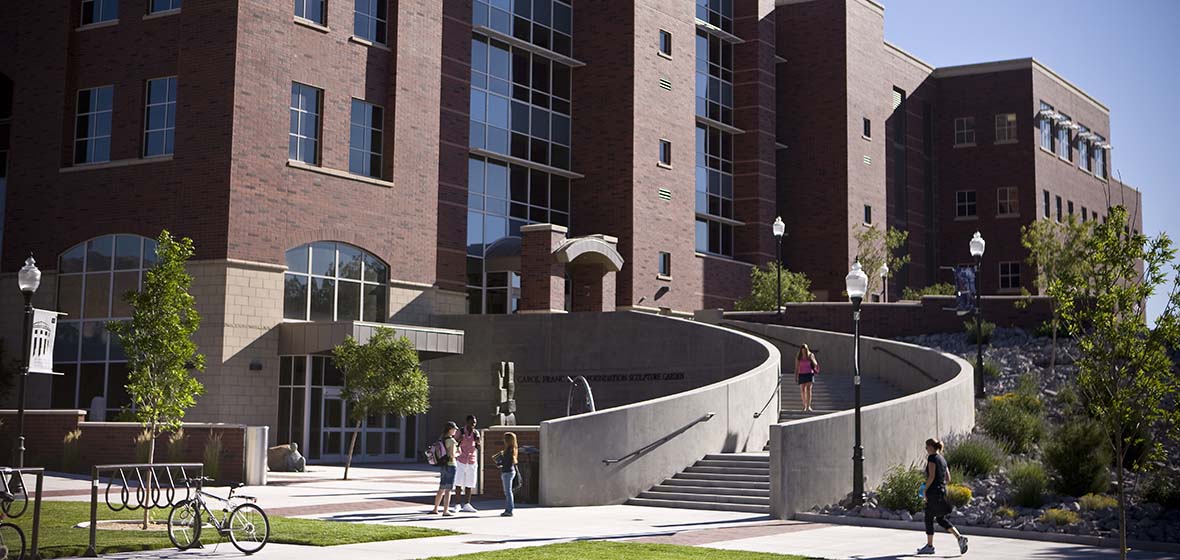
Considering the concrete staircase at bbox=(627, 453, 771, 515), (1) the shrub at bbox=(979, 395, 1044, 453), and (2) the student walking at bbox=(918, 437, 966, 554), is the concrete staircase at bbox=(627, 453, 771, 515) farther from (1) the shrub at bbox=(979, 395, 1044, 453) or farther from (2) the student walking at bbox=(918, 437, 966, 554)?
(1) the shrub at bbox=(979, 395, 1044, 453)

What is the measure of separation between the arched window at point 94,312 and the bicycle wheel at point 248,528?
875 inches

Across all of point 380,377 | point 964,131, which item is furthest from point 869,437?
point 964,131

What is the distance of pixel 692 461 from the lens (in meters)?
25.9

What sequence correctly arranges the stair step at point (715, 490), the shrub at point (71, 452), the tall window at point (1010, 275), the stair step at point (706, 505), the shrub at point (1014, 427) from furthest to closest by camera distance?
1. the tall window at point (1010, 275)
2. the shrub at point (71, 452)
3. the shrub at point (1014, 427)
4. the stair step at point (715, 490)
5. the stair step at point (706, 505)

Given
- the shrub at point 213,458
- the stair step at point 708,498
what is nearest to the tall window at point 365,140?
the shrub at point 213,458

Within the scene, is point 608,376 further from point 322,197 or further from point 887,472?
point 887,472

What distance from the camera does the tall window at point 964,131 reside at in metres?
67.4

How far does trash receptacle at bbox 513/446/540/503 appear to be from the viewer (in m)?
24.0

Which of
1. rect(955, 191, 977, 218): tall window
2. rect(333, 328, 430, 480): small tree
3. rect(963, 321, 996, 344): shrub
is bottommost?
rect(333, 328, 430, 480): small tree

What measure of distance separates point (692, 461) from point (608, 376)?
11.7m

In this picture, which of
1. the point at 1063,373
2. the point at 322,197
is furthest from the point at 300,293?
the point at 1063,373

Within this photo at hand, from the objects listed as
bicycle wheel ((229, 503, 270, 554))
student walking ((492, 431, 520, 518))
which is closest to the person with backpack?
student walking ((492, 431, 520, 518))

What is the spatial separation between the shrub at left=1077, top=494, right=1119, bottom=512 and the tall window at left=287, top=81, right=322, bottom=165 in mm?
24636

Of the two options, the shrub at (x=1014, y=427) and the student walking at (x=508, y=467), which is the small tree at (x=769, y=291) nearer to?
the shrub at (x=1014, y=427)
